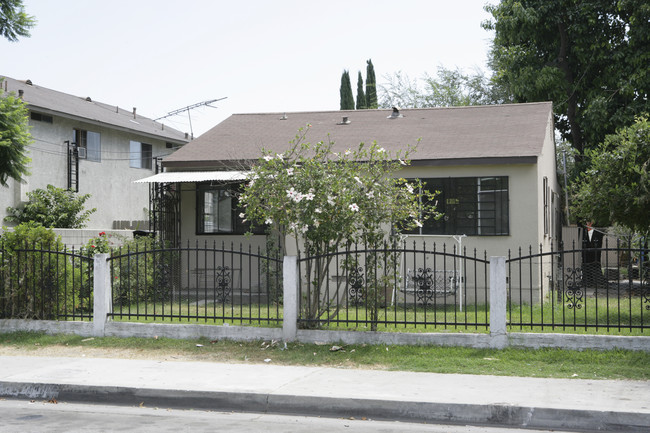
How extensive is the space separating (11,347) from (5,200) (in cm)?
1362

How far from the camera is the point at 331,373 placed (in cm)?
842

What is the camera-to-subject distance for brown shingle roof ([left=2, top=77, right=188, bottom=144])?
958 inches

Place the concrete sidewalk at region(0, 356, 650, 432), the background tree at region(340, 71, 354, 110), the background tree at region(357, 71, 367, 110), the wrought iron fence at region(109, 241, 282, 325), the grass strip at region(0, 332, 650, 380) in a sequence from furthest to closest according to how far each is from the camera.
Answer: the background tree at region(357, 71, 367, 110)
the background tree at region(340, 71, 354, 110)
the wrought iron fence at region(109, 241, 282, 325)
the grass strip at region(0, 332, 650, 380)
the concrete sidewalk at region(0, 356, 650, 432)

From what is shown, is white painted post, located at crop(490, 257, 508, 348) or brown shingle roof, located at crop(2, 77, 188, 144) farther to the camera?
brown shingle roof, located at crop(2, 77, 188, 144)

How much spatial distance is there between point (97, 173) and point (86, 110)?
2.61 m

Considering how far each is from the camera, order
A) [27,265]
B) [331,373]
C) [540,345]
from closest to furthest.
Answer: [331,373] → [540,345] → [27,265]

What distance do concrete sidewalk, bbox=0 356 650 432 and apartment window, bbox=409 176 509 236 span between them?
6929 mm

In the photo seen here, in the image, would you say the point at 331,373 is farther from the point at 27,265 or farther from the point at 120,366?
the point at 27,265

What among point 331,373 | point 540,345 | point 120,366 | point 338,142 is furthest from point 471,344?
point 338,142

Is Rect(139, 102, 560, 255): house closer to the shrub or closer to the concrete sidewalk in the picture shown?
the shrub

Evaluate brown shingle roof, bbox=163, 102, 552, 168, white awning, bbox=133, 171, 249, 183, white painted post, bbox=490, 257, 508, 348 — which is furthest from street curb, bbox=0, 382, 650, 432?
brown shingle roof, bbox=163, 102, 552, 168

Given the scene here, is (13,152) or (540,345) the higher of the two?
(13,152)

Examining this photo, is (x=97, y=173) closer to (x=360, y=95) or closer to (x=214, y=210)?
(x=214, y=210)

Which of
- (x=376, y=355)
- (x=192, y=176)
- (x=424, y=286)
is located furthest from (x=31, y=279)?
(x=424, y=286)
